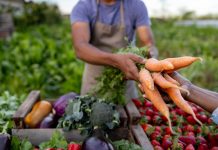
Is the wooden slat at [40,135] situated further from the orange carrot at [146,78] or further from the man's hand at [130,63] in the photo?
the orange carrot at [146,78]

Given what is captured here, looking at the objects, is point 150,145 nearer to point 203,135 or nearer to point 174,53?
point 203,135

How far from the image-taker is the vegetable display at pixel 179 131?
9.53 ft

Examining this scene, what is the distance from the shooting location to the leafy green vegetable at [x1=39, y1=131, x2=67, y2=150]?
2.79 meters

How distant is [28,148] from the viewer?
282cm

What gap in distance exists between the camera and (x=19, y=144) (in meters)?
2.81

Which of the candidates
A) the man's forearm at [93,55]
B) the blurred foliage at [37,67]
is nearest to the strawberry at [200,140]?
the man's forearm at [93,55]

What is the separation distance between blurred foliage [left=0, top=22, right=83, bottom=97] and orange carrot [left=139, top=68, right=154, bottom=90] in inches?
147

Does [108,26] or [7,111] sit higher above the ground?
[108,26]

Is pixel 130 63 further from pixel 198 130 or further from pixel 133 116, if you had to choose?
pixel 198 130

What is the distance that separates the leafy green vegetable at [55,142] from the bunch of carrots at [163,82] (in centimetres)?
63

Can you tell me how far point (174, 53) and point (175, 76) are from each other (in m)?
6.09

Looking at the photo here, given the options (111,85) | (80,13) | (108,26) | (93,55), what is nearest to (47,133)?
(111,85)

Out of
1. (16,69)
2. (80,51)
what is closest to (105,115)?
(80,51)

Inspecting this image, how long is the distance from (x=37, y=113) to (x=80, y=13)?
899mm
